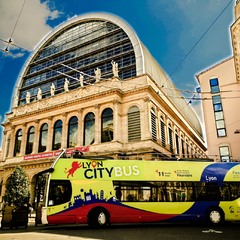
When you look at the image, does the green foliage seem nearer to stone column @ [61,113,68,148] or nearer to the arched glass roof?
stone column @ [61,113,68,148]

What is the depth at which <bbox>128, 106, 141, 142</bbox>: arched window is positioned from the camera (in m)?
23.2

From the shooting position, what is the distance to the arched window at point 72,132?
26344 millimetres

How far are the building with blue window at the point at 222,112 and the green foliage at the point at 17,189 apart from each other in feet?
64.7

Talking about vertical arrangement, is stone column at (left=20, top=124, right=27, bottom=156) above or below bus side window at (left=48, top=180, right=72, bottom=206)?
above

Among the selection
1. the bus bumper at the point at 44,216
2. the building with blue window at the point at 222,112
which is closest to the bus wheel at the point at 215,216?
the bus bumper at the point at 44,216

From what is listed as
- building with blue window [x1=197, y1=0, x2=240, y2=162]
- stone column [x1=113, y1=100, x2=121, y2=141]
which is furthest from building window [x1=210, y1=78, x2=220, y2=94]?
stone column [x1=113, y1=100, x2=121, y2=141]

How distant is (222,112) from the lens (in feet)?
88.5

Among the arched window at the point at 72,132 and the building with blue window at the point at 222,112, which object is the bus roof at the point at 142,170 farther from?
the arched window at the point at 72,132

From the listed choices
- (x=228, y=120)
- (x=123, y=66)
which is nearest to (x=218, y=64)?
(x=228, y=120)

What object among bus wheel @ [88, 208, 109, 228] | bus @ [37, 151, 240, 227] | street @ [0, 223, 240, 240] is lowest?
street @ [0, 223, 240, 240]

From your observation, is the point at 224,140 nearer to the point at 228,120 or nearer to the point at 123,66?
the point at 228,120

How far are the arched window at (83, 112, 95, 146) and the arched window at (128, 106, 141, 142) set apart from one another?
399 centimetres

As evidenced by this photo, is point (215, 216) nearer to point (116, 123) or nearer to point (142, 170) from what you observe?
point (142, 170)

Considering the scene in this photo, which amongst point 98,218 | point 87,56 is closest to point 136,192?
point 98,218
